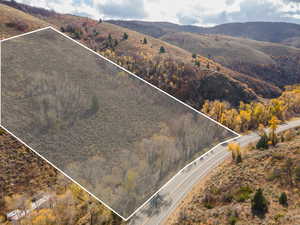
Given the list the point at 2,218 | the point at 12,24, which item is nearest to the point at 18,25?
the point at 12,24

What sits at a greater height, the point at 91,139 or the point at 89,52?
the point at 89,52

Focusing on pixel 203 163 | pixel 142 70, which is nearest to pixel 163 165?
pixel 203 163

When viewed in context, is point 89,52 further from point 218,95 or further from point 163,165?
point 218,95

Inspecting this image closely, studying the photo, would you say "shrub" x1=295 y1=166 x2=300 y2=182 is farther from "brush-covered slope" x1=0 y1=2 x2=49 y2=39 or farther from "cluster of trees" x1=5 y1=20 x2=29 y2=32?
"cluster of trees" x1=5 y1=20 x2=29 y2=32

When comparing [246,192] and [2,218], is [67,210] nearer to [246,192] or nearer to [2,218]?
[2,218]

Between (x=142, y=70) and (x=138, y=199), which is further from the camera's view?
(x=142, y=70)

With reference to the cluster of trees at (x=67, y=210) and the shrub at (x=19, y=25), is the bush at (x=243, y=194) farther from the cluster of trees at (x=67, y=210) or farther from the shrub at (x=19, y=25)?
the shrub at (x=19, y=25)

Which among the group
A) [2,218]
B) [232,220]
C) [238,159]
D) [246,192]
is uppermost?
[232,220]

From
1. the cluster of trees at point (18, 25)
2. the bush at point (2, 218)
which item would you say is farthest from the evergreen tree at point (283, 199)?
the cluster of trees at point (18, 25)
